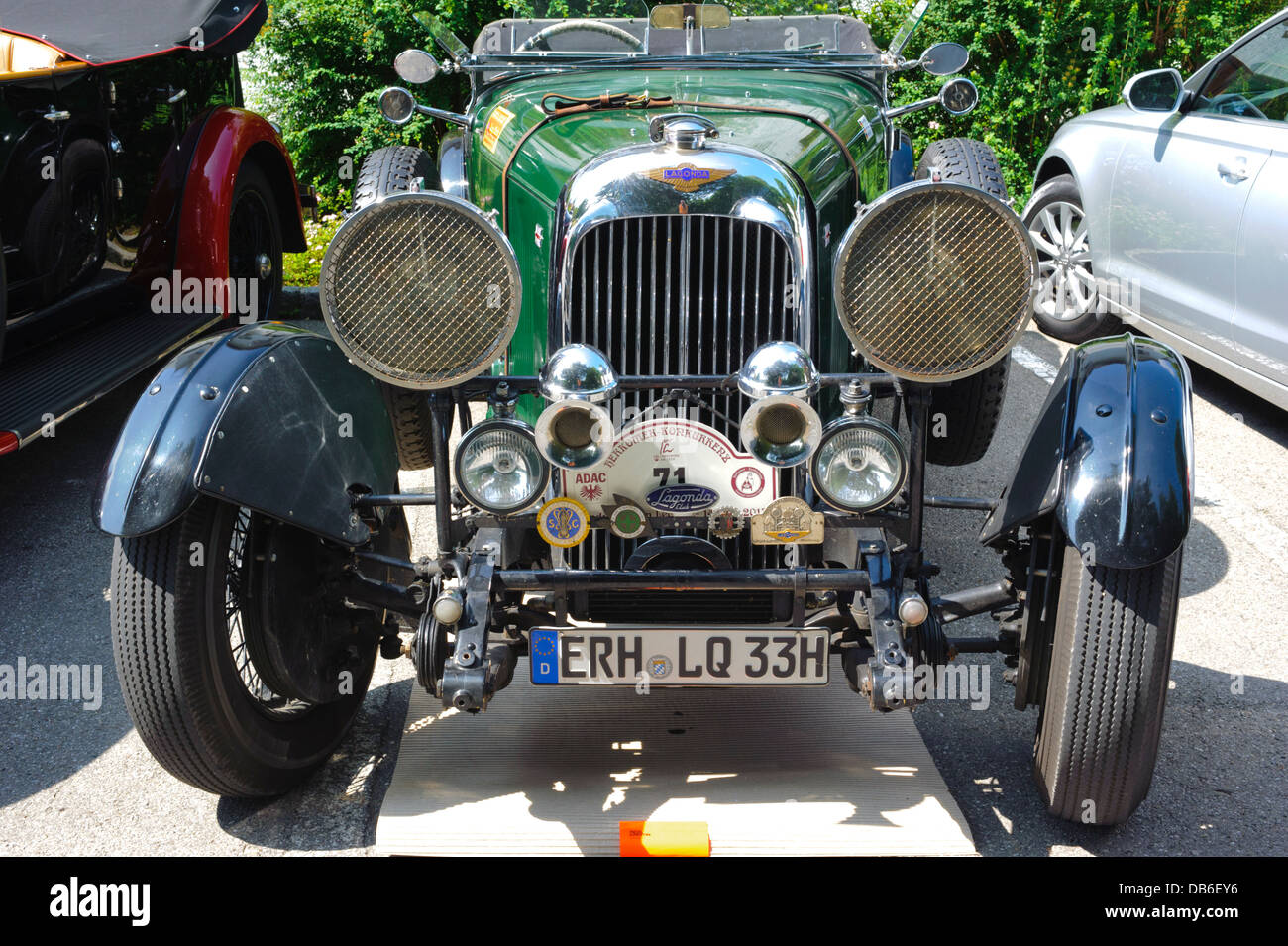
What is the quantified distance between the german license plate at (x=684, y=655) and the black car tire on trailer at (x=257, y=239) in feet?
13.2

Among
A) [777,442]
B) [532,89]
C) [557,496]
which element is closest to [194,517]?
[557,496]

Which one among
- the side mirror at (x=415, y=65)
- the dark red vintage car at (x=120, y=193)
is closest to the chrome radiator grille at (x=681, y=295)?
the side mirror at (x=415, y=65)

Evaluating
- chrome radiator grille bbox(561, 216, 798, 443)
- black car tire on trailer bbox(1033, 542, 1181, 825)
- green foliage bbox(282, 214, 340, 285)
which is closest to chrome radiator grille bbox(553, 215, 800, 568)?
chrome radiator grille bbox(561, 216, 798, 443)

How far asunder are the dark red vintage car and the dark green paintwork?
77.3 inches

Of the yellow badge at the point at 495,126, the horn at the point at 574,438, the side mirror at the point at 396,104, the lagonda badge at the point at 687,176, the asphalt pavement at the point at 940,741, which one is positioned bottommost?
the asphalt pavement at the point at 940,741

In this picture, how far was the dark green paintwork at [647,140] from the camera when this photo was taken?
3.35m

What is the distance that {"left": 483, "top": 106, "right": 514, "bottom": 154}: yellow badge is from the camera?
3.76 meters

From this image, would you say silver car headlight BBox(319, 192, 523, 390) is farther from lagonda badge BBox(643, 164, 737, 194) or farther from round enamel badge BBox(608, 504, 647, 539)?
lagonda badge BBox(643, 164, 737, 194)

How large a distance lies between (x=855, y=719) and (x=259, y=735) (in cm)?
159

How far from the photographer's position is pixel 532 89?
3.98 m

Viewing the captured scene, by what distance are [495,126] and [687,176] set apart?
1101mm

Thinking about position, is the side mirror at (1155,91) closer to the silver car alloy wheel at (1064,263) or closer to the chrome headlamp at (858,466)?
the silver car alloy wheel at (1064,263)

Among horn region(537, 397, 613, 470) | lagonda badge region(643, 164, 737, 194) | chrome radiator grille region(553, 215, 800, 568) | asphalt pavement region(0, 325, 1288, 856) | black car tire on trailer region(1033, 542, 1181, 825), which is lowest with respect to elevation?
asphalt pavement region(0, 325, 1288, 856)

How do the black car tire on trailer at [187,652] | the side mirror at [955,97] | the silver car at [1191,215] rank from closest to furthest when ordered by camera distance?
the black car tire on trailer at [187,652] → the side mirror at [955,97] → the silver car at [1191,215]
